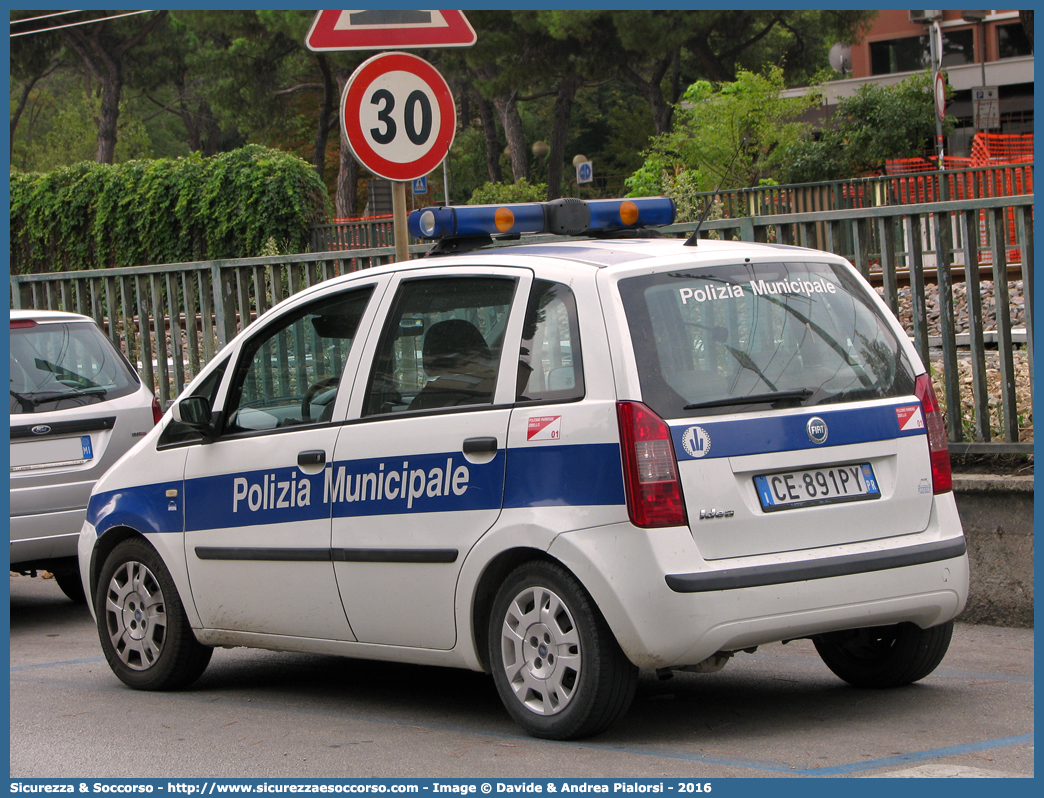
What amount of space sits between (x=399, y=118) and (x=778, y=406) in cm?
337

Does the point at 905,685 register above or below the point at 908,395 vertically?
below

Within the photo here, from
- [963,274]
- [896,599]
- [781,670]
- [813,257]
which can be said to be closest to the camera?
[896,599]

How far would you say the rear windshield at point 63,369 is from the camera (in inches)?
321

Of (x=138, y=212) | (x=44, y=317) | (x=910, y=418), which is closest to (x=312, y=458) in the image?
(x=910, y=418)

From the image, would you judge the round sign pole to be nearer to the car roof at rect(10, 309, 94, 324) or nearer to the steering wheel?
the steering wheel

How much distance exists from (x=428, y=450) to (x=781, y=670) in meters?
1.98

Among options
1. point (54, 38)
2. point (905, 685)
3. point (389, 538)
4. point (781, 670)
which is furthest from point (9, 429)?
point (54, 38)

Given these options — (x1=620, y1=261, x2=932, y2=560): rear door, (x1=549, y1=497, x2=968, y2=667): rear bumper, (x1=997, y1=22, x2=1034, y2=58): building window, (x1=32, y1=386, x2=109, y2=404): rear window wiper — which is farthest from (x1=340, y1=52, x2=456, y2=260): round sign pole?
(x1=997, y1=22, x2=1034, y2=58): building window

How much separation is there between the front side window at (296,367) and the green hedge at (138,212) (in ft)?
55.3

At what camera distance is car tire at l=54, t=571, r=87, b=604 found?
8.92 metres

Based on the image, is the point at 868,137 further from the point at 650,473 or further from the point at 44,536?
the point at 650,473

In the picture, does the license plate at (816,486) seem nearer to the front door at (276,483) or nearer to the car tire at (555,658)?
the car tire at (555,658)

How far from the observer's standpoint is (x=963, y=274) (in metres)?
7.27
